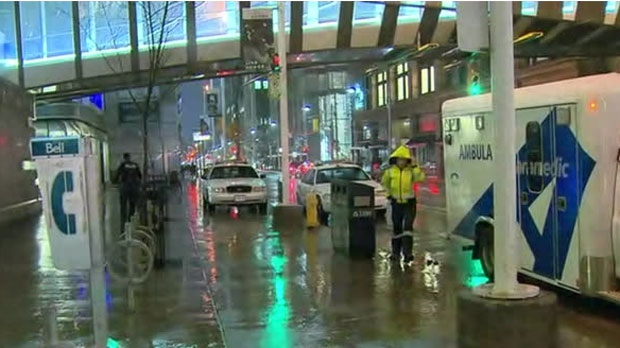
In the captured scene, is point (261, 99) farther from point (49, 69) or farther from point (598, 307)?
point (598, 307)

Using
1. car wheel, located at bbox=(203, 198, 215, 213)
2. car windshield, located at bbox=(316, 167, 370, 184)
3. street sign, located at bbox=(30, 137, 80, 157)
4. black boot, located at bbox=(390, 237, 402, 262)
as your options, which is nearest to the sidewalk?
street sign, located at bbox=(30, 137, 80, 157)

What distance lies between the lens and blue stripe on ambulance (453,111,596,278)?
7930 mm

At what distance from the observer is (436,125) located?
54188 mm

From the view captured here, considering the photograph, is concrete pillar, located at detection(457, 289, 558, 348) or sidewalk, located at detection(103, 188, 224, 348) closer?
concrete pillar, located at detection(457, 289, 558, 348)

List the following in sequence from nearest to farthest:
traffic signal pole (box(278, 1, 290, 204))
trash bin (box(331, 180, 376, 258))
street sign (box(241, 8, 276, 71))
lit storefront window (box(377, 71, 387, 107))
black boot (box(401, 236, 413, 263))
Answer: black boot (box(401, 236, 413, 263)), trash bin (box(331, 180, 376, 258)), street sign (box(241, 8, 276, 71)), traffic signal pole (box(278, 1, 290, 204)), lit storefront window (box(377, 71, 387, 107))

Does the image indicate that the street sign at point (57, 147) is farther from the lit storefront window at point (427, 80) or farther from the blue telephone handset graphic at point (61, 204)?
the lit storefront window at point (427, 80)

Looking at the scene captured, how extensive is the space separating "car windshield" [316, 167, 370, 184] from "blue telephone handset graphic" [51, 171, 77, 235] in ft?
53.0

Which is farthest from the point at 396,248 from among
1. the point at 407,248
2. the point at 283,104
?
the point at 283,104

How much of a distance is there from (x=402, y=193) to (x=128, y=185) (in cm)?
854

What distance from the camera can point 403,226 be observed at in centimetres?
1223

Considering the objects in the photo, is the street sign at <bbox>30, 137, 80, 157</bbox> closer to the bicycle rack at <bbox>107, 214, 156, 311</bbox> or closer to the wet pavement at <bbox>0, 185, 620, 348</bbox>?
the wet pavement at <bbox>0, 185, 620, 348</bbox>

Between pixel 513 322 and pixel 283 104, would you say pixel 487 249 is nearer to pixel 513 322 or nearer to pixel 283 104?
pixel 513 322

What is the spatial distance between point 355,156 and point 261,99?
180 feet

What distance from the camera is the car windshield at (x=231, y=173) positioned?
26.1 metres
